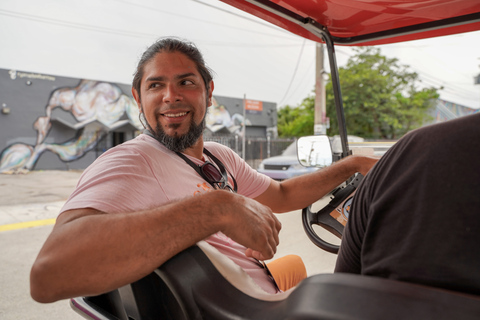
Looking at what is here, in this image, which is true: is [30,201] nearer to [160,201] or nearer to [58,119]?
[160,201]

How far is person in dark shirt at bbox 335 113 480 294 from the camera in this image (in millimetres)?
575

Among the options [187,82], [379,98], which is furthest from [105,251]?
[379,98]

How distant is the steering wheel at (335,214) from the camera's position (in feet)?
6.01

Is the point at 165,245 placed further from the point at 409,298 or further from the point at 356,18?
the point at 356,18

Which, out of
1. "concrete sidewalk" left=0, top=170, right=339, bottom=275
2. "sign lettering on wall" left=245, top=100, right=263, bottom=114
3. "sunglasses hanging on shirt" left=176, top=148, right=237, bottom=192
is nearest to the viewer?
"sunglasses hanging on shirt" left=176, top=148, right=237, bottom=192

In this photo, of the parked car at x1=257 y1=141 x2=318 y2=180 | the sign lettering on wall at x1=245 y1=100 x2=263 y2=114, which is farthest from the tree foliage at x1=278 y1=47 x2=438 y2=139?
the parked car at x1=257 y1=141 x2=318 y2=180

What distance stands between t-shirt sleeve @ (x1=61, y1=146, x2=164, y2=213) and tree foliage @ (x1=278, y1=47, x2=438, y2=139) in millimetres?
19049

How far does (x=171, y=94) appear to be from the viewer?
160 cm

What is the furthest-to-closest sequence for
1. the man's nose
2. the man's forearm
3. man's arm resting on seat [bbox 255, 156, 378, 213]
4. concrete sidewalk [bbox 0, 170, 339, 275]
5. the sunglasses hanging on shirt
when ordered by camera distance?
1. concrete sidewalk [bbox 0, 170, 339, 275]
2. man's arm resting on seat [bbox 255, 156, 378, 213]
3. the man's nose
4. the sunglasses hanging on shirt
5. the man's forearm

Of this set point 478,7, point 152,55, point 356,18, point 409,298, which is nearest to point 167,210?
point 409,298

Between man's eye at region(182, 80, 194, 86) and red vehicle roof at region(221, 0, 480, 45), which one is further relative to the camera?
Result: man's eye at region(182, 80, 194, 86)

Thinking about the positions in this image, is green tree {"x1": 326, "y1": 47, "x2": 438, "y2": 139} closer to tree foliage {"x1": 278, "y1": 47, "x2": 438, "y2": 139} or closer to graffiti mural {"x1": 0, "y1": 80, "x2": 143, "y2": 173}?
tree foliage {"x1": 278, "y1": 47, "x2": 438, "y2": 139}

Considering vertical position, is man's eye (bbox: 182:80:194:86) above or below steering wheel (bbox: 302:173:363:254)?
above

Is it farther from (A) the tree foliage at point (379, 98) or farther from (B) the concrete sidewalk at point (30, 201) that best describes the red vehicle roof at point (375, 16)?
(A) the tree foliage at point (379, 98)
